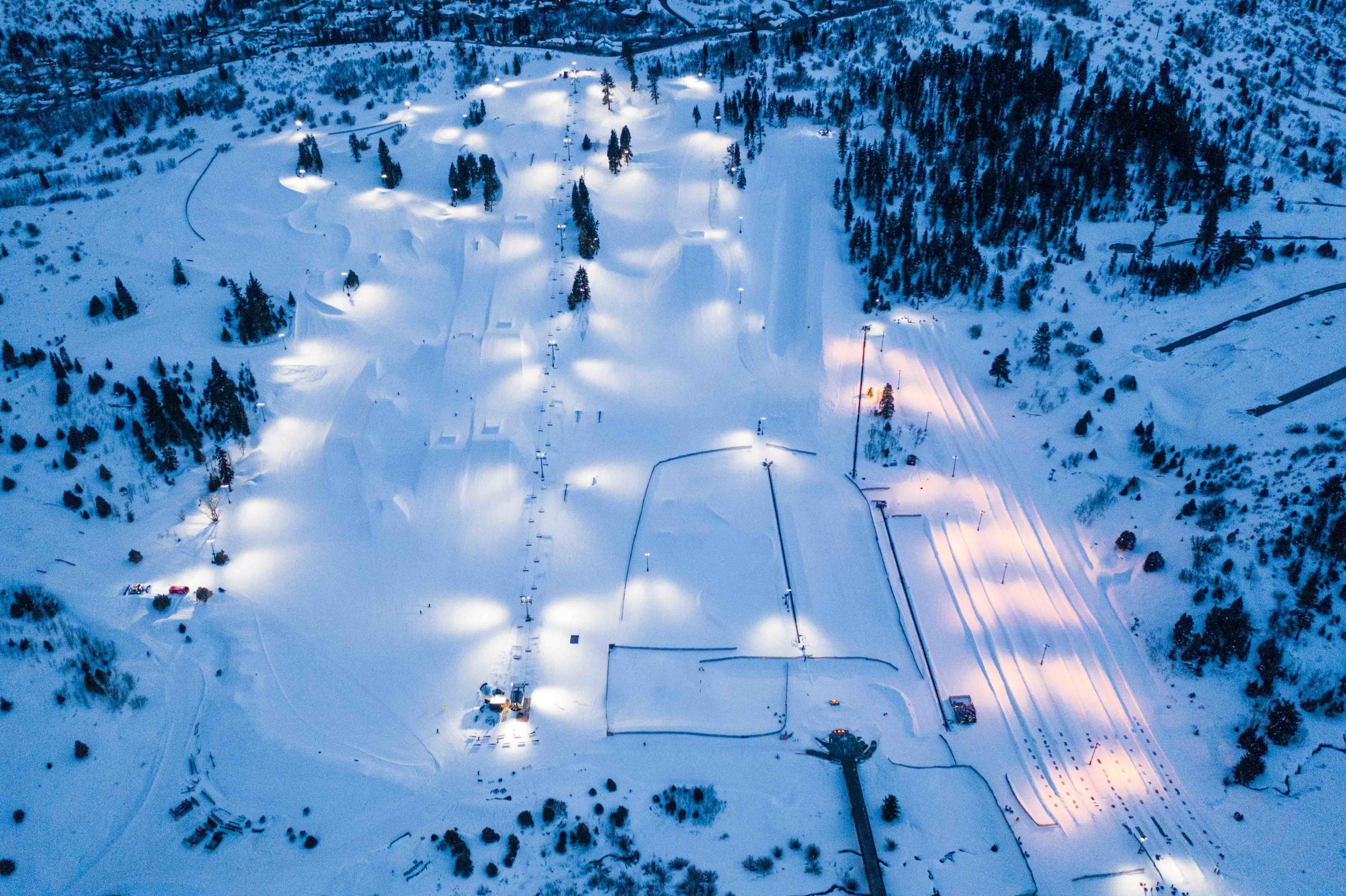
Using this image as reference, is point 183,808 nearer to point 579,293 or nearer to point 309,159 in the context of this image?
point 579,293

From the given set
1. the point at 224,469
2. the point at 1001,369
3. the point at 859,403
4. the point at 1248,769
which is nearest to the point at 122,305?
the point at 224,469

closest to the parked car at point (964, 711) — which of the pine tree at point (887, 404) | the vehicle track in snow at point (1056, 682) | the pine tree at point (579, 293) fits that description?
the vehicle track in snow at point (1056, 682)

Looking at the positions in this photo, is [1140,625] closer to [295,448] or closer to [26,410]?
[295,448]

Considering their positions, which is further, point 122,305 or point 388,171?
point 388,171

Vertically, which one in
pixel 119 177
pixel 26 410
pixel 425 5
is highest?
pixel 425 5

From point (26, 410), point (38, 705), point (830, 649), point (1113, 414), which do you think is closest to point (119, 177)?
point (26, 410)

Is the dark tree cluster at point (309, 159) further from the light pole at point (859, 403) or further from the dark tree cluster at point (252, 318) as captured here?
the light pole at point (859, 403)
